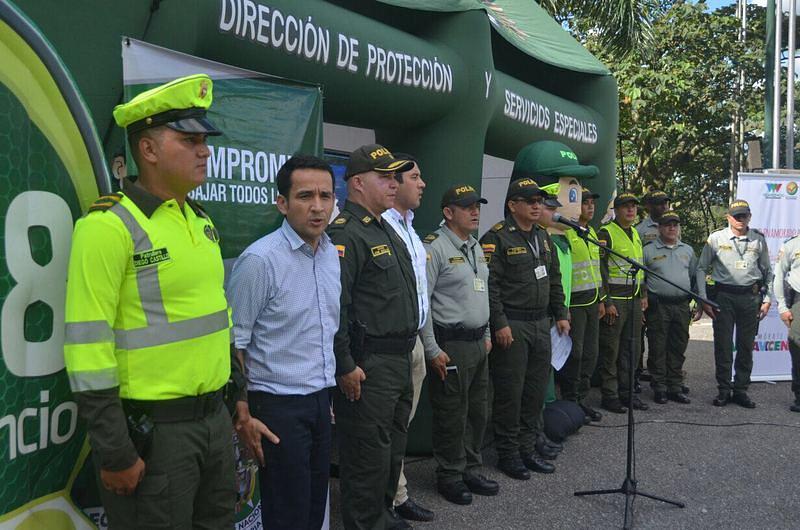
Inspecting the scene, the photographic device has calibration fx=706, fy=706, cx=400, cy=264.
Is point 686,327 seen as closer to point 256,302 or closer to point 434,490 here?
point 434,490

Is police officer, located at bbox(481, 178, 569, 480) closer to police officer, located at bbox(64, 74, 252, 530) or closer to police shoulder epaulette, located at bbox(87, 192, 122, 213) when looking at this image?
police officer, located at bbox(64, 74, 252, 530)

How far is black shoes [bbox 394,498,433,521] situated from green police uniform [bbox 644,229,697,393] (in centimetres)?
355

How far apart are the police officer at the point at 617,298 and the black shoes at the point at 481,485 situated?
2.38m

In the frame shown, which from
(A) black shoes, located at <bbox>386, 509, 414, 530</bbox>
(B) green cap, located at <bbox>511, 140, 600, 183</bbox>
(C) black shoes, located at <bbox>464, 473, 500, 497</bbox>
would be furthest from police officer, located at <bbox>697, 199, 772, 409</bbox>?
(A) black shoes, located at <bbox>386, 509, 414, 530</bbox>

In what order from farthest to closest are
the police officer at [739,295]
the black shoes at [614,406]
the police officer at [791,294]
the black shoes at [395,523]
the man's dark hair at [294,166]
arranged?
the police officer at [739,295] → the police officer at [791,294] → the black shoes at [614,406] → the black shoes at [395,523] → the man's dark hair at [294,166]

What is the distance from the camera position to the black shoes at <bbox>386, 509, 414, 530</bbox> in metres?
3.52

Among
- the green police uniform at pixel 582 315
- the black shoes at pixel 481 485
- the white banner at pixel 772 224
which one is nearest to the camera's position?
the black shoes at pixel 481 485

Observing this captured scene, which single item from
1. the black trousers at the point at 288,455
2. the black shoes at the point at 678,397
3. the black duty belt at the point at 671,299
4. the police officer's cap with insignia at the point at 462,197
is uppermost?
the police officer's cap with insignia at the point at 462,197

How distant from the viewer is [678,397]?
6.57m

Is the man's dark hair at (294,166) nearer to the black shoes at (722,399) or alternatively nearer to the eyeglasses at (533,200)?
the eyeglasses at (533,200)

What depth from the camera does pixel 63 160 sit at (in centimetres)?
208

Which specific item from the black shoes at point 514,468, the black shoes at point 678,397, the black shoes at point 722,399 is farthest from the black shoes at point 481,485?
the black shoes at point 722,399

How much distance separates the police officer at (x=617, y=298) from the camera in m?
6.23

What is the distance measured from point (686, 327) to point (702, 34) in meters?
10.8
